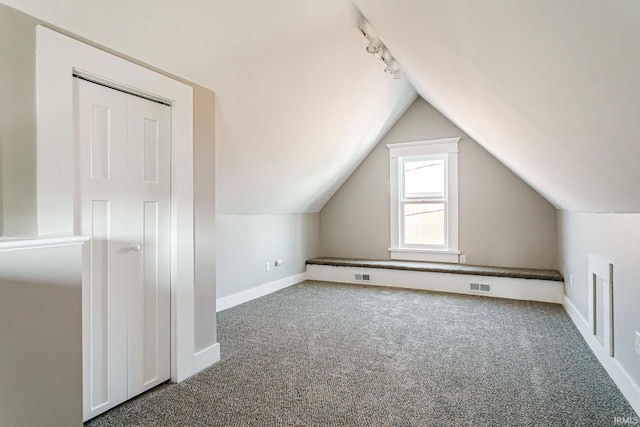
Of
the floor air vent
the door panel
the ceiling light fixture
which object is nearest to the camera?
the door panel

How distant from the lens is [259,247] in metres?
4.43

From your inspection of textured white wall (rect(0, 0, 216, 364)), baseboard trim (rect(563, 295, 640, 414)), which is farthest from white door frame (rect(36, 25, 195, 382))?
baseboard trim (rect(563, 295, 640, 414))

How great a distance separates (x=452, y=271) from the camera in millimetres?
4398

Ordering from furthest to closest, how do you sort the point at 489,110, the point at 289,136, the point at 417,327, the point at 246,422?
the point at 289,136 < the point at 417,327 < the point at 489,110 < the point at 246,422

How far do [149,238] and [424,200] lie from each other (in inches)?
157

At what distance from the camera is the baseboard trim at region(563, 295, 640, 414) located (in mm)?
1811

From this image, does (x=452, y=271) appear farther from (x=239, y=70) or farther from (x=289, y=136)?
(x=239, y=70)

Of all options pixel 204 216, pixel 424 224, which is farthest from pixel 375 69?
pixel 424 224

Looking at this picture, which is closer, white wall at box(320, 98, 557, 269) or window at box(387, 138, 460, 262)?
white wall at box(320, 98, 557, 269)

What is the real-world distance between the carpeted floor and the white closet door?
0.18 meters

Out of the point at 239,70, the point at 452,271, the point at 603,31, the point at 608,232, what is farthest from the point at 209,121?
the point at 452,271

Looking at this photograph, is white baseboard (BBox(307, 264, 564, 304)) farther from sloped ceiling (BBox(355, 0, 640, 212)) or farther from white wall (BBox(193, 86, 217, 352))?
white wall (BBox(193, 86, 217, 352))

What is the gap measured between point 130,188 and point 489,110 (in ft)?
7.34

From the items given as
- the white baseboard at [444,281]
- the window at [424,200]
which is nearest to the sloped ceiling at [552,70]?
the white baseboard at [444,281]
